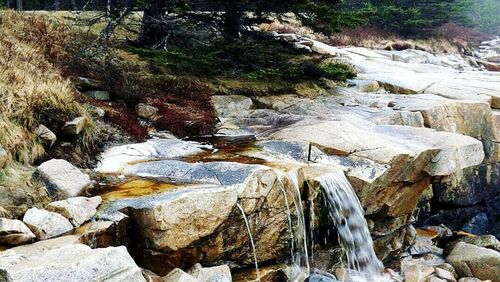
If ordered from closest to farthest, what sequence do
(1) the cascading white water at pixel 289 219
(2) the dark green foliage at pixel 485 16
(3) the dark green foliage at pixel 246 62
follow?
1. (1) the cascading white water at pixel 289 219
2. (3) the dark green foliage at pixel 246 62
3. (2) the dark green foliage at pixel 485 16

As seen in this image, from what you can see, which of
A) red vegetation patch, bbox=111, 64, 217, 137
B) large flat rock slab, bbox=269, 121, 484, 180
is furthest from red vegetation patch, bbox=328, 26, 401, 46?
large flat rock slab, bbox=269, 121, 484, 180

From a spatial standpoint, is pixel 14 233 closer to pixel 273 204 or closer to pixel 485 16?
pixel 273 204

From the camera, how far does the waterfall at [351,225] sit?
665 cm

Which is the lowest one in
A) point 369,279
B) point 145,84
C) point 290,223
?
point 369,279

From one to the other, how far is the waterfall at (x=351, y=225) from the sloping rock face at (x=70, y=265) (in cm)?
332

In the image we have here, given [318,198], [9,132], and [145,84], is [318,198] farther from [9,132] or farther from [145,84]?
[145,84]

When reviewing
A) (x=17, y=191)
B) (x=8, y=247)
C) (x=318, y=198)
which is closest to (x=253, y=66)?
(x=318, y=198)

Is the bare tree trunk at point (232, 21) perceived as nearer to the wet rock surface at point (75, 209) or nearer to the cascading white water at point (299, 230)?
the cascading white water at point (299, 230)

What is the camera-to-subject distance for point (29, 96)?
23.0 ft

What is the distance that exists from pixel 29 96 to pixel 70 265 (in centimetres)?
414

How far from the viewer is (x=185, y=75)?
449 inches

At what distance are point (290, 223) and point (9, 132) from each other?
12.6 ft

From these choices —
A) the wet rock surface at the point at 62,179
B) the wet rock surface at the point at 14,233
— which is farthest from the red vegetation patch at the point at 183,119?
the wet rock surface at the point at 14,233

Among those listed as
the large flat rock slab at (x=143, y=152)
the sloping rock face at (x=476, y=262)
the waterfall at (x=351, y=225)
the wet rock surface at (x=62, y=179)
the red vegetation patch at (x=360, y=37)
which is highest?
the red vegetation patch at (x=360, y=37)
